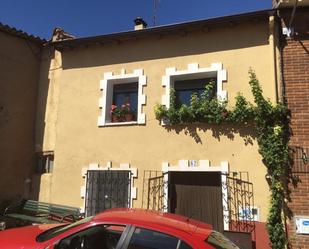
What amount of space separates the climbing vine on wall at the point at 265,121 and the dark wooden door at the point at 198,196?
1.21 m

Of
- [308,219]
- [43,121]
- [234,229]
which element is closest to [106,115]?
[43,121]

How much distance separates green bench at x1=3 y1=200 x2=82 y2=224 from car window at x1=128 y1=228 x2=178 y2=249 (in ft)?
17.1

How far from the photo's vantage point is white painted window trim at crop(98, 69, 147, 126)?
10.7m

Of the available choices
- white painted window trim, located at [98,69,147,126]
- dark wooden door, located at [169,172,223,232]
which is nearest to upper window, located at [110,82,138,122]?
white painted window trim, located at [98,69,147,126]

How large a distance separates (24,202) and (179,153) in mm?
4656

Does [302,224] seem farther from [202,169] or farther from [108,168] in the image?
[108,168]

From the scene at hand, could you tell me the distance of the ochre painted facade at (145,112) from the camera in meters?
9.59

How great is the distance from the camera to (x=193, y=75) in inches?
411

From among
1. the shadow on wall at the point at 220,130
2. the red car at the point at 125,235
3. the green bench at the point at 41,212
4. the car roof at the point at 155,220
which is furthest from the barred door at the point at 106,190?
the red car at the point at 125,235

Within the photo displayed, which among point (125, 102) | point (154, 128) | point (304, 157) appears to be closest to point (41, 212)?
point (125, 102)

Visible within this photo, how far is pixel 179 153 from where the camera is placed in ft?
32.7

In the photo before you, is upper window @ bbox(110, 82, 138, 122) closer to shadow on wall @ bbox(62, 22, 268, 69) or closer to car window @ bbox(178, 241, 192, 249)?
shadow on wall @ bbox(62, 22, 268, 69)

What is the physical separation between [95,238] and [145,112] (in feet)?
18.9

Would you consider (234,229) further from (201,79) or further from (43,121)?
(43,121)
